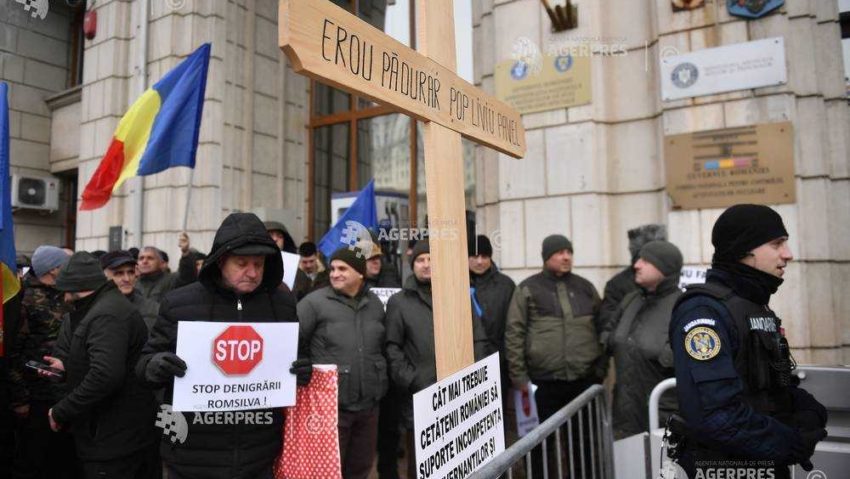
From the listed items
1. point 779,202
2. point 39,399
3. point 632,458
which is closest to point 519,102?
point 779,202

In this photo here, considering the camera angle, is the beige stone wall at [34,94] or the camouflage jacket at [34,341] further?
the beige stone wall at [34,94]

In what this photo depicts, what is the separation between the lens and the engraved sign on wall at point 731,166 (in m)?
4.61

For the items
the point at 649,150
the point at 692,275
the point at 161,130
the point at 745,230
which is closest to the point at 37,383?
the point at 161,130

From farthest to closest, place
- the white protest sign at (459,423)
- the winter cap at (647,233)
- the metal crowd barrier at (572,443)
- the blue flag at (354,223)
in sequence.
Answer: the blue flag at (354,223)
the winter cap at (647,233)
the metal crowd barrier at (572,443)
the white protest sign at (459,423)

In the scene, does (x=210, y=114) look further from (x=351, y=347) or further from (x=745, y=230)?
(x=745, y=230)

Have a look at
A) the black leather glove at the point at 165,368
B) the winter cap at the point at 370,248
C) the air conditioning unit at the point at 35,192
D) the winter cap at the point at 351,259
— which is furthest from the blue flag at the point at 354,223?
the air conditioning unit at the point at 35,192

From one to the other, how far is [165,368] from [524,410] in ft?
9.98

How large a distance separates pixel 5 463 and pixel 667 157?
5.66m

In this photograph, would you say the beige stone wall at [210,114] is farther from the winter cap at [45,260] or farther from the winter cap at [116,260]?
the winter cap at [45,260]

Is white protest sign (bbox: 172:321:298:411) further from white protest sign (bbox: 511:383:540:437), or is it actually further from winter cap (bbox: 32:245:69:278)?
white protest sign (bbox: 511:383:540:437)

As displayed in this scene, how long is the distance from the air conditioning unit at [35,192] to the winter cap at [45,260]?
656 cm

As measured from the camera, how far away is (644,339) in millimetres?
3477

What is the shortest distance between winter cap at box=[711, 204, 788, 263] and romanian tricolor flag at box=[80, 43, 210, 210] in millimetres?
4573

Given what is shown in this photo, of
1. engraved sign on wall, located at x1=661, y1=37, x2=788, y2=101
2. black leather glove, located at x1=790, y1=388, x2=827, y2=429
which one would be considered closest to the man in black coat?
black leather glove, located at x1=790, y1=388, x2=827, y2=429
